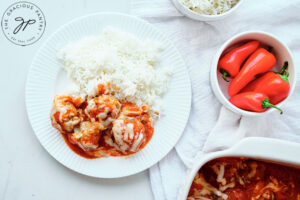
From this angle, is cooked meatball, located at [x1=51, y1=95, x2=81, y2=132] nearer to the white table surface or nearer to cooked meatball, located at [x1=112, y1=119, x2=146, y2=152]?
cooked meatball, located at [x1=112, y1=119, x2=146, y2=152]

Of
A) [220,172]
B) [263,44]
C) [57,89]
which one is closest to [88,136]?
[57,89]

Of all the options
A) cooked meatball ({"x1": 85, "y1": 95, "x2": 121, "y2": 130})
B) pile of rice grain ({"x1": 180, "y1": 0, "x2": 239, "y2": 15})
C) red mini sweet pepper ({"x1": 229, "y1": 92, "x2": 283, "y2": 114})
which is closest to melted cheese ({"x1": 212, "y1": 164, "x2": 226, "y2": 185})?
red mini sweet pepper ({"x1": 229, "y1": 92, "x2": 283, "y2": 114})

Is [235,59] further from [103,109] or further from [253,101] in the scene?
[103,109]

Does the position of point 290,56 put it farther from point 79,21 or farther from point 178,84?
point 79,21

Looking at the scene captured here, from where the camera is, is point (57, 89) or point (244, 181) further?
point (57, 89)

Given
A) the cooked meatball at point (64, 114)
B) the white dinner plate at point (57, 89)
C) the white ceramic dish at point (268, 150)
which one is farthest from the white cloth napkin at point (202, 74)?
the cooked meatball at point (64, 114)
